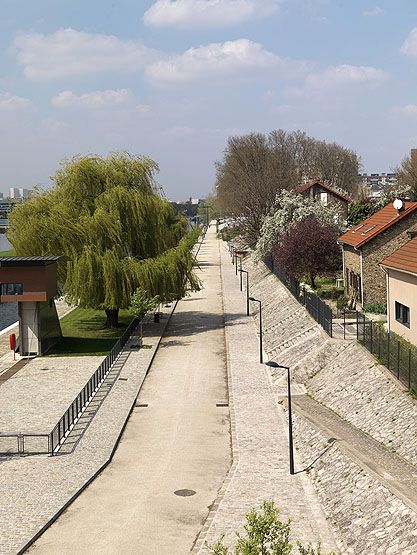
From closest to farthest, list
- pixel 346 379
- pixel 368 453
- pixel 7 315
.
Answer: pixel 368 453 → pixel 346 379 → pixel 7 315

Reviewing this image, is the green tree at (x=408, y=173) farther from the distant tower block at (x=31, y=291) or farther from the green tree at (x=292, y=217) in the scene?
the distant tower block at (x=31, y=291)

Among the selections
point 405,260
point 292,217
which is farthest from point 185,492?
point 292,217

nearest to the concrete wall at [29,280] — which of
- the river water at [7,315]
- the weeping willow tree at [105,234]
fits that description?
the weeping willow tree at [105,234]

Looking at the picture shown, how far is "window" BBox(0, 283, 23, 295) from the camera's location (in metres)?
36.0

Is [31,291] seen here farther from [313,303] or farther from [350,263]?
[350,263]

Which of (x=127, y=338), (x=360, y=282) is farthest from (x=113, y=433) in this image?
(x=360, y=282)

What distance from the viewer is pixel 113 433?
23.6 metres

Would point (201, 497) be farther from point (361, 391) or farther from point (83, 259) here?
point (83, 259)

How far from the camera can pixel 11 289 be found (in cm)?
3606

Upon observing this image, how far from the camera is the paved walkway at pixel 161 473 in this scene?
1588 cm

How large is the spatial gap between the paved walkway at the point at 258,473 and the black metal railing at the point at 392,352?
420 cm

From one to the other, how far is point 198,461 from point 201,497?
2.79m

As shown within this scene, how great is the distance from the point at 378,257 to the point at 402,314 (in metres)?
9.11

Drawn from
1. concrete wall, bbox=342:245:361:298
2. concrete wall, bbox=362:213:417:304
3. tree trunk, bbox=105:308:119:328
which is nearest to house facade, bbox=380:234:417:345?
concrete wall, bbox=362:213:417:304
